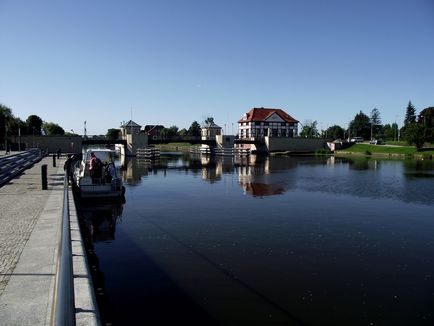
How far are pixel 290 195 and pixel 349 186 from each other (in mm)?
8887

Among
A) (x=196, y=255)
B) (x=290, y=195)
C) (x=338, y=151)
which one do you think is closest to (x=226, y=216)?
(x=196, y=255)

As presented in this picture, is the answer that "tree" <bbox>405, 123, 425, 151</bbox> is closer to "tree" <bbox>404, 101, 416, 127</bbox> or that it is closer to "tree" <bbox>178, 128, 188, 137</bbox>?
"tree" <bbox>404, 101, 416, 127</bbox>

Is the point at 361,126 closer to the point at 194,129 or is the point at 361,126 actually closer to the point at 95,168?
the point at 194,129

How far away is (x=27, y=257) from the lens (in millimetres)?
9812

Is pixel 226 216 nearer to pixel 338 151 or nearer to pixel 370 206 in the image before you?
pixel 370 206

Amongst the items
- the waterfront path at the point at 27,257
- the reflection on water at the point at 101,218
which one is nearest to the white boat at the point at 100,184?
the reflection on water at the point at 101,218

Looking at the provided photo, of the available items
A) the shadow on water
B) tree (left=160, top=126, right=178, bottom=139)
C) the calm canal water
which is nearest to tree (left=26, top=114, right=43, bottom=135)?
tree (left=160, top=126, right=178, bottom=139)

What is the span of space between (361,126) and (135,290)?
497 feet

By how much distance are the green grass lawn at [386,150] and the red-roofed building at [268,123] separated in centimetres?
2804

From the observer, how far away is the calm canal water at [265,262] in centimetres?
1034

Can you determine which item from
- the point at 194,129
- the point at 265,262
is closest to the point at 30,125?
the point at 194,129

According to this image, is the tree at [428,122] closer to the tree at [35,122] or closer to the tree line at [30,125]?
the tree line at [30,125]

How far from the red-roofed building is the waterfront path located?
11518 cm

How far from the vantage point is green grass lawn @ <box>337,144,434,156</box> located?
90781 mm
